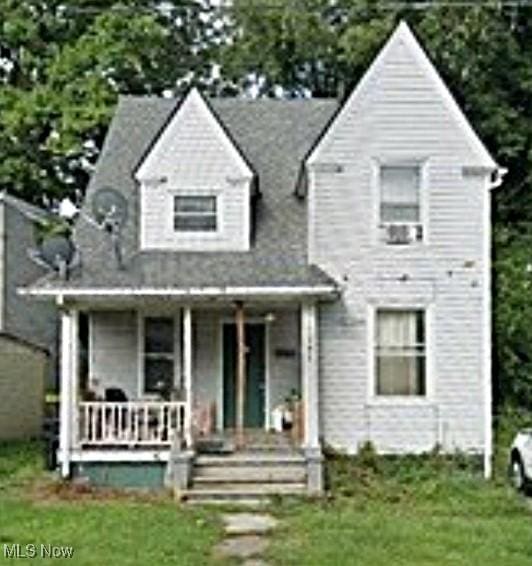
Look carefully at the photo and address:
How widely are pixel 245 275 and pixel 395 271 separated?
2.58 meters

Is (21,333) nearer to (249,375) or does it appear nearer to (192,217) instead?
(249,375)

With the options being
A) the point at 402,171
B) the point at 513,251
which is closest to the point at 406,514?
the point at 402,171

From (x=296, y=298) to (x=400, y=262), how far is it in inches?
79.4

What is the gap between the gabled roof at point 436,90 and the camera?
70.4 ft

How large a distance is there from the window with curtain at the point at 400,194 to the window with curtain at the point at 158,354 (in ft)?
14.7

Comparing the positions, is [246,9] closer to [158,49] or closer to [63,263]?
[158,49]

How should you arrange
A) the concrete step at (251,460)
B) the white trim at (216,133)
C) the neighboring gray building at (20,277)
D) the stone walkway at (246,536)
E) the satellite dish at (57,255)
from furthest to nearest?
the neighboring gray building at (20,277), the white trim at (216,133), the satellite dish at (57,255), the concrete step at (251,460), the stone walkway at (246,536)

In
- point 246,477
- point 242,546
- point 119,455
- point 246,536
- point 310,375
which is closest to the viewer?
point 242,546

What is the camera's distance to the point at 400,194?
21578 millimetres

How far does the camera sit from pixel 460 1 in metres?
32.1

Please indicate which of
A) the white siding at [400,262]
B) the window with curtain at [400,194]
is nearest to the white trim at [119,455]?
the white siding at [400,262]

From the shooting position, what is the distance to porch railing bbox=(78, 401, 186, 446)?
65.6 ft

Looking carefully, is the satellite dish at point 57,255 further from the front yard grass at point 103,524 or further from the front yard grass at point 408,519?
the front yard grass at point 408,519

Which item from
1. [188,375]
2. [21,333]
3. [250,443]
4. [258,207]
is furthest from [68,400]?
[21,333]
